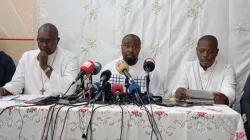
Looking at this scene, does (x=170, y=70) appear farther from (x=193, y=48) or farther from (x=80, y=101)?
(x=80, y=101)

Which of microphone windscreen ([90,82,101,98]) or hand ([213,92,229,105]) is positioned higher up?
microphone windscreen ([90,82,101,98])

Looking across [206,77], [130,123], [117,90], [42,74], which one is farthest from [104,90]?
[206,77]

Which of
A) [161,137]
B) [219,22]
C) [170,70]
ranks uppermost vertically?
[219,22]

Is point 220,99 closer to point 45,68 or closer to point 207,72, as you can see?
point 207,72

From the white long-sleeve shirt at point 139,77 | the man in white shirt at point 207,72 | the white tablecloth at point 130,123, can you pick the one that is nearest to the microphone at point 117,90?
the white tablecloth at point 130,123

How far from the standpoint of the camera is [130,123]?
1.66m

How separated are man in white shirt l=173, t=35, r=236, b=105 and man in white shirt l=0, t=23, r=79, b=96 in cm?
99

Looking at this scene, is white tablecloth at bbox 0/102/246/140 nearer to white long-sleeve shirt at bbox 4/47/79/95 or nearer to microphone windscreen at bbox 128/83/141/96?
microphone windscreen at bbox 128/83/141/96

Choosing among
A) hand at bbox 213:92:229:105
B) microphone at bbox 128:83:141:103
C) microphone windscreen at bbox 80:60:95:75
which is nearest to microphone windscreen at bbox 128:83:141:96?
microphone at bbox 128:83:141:103

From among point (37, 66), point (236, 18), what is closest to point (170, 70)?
point (236, 18)

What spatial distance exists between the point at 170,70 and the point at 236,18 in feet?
2.66

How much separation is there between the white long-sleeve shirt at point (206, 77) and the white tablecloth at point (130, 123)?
943 mm

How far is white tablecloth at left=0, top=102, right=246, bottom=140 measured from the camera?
1631 millimetres

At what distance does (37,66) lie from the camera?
2633 millimetres
